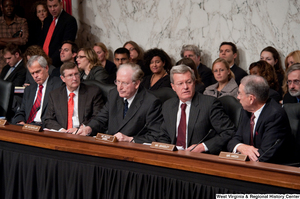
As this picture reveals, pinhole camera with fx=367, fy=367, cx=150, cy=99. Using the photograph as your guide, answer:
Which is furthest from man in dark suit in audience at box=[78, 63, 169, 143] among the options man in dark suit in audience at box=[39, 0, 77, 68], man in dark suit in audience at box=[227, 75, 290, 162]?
man in dark suit in audience at box=[39, 0, 77, 68]

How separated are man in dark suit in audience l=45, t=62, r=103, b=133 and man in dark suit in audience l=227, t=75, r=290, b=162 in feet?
4.83

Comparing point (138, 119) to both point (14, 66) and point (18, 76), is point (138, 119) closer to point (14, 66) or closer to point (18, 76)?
point (18, 76)

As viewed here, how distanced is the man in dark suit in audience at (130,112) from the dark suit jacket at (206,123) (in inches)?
7.1

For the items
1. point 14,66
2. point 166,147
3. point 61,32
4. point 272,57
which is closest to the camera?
point 166,147

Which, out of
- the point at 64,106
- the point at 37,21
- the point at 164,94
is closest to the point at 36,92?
the point at 64,106

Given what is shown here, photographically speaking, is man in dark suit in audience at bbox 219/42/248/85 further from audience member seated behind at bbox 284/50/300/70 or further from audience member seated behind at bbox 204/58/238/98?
audience member seated behind at bbox 204/58/238/98

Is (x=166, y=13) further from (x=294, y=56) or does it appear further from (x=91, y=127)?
(x=91, y=127)

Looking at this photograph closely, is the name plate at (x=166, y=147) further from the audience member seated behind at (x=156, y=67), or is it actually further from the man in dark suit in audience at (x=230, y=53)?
the man in dark suit in audience at (x=230, y=53)

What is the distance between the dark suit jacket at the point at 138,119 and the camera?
9.83 ft

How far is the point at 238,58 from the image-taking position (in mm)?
5246

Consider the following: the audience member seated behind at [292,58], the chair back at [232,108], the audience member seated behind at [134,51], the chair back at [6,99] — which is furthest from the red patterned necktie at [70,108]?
the audience member seated behind at [292,58]

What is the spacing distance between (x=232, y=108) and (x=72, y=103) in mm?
1542

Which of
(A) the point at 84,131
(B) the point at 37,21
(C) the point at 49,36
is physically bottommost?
(A) the point at 84,131

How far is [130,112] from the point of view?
308 centimetres
